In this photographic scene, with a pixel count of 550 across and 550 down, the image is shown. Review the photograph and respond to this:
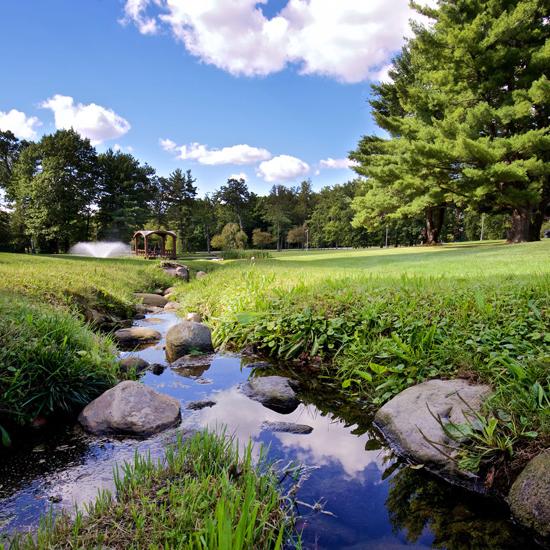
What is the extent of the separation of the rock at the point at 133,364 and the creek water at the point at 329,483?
121 cm

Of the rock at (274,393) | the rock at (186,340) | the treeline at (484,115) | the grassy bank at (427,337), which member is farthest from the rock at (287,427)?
the treeline at (484,115)

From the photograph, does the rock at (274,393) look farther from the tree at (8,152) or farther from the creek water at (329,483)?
the tree at (8,152)

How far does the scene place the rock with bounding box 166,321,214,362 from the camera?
5.46 m

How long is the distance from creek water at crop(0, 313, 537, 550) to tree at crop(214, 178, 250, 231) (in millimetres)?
49565

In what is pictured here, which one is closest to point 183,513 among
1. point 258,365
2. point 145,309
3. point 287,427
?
point 287,427

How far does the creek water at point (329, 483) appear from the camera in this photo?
2189 mm

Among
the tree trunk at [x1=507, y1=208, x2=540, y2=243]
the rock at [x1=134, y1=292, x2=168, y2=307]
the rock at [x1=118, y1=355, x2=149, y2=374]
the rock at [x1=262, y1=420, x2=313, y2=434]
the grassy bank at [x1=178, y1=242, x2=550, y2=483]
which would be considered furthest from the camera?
the tree trunk at [x1=507, y1=208, x2=540, y2=243]

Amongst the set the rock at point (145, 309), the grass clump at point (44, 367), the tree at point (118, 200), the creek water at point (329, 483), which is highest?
the tree at point (118, 200)

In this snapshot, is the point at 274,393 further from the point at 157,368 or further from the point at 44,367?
the point at 44,367

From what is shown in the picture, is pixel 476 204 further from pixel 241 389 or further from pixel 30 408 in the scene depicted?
pixel 30 408

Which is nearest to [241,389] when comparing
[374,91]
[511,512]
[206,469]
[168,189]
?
[206,469]

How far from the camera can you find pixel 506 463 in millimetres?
2520

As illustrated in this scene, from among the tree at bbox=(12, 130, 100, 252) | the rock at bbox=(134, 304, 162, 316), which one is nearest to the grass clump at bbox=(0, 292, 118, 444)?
the rock at bbox=(134, 304, 162, 316)

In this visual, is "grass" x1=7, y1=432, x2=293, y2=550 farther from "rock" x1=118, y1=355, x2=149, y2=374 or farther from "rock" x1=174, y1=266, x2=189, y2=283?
"rock" x1=174, y1=266, x2=189, y2=283
